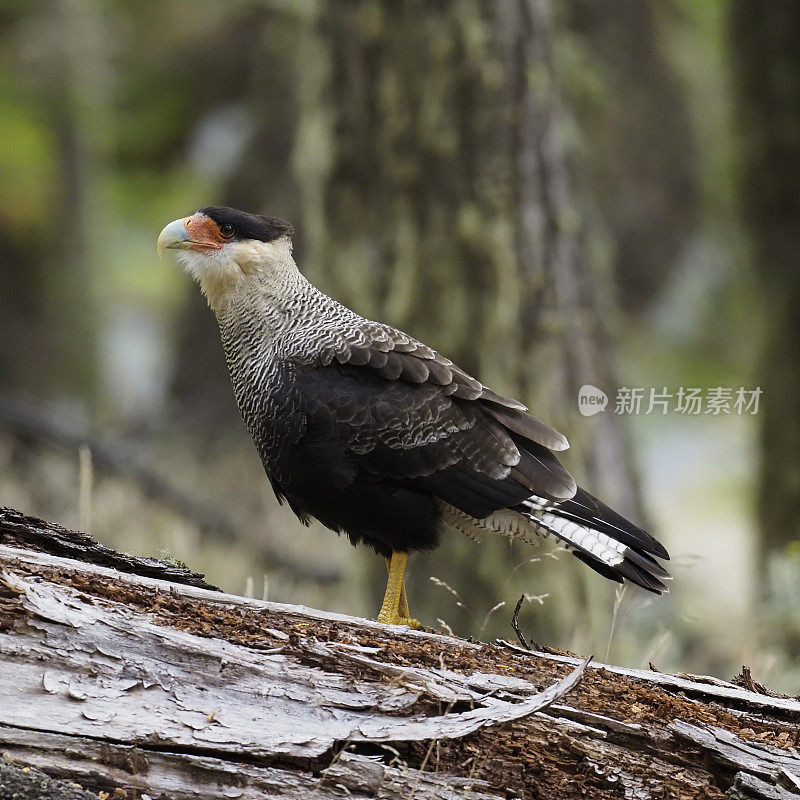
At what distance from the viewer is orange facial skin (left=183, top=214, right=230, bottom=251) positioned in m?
4.07

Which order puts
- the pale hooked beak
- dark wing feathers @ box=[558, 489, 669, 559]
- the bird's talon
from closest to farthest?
1. dark wing feathers @ box=[558, 489, 669, 559]
2. the bird's talon
3. the pale hooked beak

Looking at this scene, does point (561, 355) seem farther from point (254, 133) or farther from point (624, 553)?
point (254, 133)

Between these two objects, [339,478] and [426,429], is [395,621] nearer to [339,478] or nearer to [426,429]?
[339,478]

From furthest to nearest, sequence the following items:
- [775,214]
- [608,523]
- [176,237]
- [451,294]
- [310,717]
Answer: [775,214]
[451,294]
[176,237]
[608,523]
[310,717]

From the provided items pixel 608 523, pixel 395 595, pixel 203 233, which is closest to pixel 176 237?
pixel 203 233

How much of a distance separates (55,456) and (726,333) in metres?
10.3

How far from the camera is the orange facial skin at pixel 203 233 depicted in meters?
4.07

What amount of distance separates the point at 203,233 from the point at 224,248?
0.34ft

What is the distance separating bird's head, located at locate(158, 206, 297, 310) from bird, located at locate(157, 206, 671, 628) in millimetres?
283

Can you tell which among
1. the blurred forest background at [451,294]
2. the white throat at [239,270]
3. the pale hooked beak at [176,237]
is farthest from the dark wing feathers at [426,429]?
the pale hooked beak at [176,237]

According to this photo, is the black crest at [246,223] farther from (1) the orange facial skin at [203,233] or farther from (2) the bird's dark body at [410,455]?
(2) the bird's dark body at [410,455]

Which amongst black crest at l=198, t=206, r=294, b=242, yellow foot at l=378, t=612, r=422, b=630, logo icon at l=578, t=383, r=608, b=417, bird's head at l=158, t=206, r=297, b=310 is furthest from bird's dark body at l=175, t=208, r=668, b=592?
logo icon at l=578, t=383, r=608, b=417

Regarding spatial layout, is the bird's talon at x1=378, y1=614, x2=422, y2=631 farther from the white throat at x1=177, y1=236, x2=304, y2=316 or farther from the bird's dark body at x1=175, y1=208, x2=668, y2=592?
the white throat at x1=177, y1=236, x2=304, y2=316

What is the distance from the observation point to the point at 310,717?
8.80 ft
